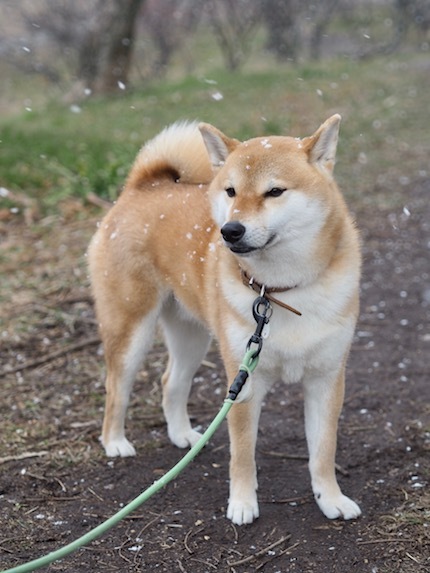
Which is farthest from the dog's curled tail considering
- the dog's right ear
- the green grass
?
the green grass

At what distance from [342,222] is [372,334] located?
2061 mm

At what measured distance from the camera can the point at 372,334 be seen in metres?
4.97

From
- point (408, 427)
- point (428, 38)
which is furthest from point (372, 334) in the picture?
point (428, 38)

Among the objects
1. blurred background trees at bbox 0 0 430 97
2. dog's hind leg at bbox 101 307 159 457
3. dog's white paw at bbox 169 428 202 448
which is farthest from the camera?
blurred background trees at bbox 0 0 430 97

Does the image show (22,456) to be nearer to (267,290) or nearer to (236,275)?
(236,275)

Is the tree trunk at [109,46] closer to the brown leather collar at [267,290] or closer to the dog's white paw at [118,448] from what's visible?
the dog's white paw at [118,448]

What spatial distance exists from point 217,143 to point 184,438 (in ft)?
4.67

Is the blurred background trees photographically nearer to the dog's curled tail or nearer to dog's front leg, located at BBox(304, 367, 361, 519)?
the dog's curled tail

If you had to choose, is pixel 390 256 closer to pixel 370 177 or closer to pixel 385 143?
pixel 370 177

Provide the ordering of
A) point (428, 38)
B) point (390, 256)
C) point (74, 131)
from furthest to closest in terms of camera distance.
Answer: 1. point (428, 38)
2. point (74, 131)
3. point (390, 256)

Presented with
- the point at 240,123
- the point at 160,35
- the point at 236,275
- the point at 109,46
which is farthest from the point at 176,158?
the point at 160,35

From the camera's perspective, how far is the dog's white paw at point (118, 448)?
375cm

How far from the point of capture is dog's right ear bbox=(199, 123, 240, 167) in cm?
310

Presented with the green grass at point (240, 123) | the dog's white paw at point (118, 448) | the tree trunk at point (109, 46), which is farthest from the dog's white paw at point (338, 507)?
the tree trunk at point (109, 46)
